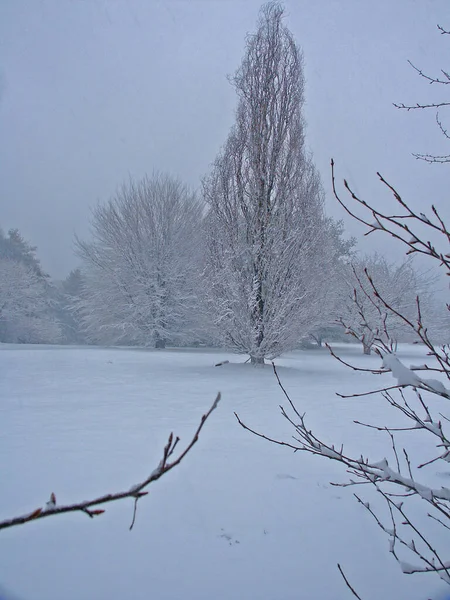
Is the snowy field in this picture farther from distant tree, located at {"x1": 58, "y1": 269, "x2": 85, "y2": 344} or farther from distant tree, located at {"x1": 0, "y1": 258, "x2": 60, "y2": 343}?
distant tree, located at {"x1": 58, "y1": 269, "x2": 85, "y2": 344}

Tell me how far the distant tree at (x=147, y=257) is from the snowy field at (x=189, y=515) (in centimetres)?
1198

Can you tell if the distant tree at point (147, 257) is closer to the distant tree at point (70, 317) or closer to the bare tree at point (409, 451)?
the bare tree at point (409, 451)

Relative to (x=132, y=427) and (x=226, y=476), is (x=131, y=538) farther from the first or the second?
(x=132, y=427)

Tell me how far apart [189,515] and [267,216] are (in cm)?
826

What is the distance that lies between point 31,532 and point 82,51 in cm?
12795

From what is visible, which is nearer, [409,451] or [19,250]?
[409,451]

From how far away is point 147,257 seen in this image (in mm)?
16922

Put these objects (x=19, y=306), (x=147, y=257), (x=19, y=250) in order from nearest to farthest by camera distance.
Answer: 1. (x=147, y=257)
2. (x=19, y=306)
3. (x=19, y=250)

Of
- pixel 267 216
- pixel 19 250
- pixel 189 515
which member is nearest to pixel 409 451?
pixel 189 515

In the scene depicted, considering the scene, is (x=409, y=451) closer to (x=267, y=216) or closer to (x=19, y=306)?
(x=267, y=216)

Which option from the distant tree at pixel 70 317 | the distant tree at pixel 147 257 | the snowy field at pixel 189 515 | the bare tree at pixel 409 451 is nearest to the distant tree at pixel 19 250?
the distant tree at pixel 70 317

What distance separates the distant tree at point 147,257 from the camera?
A: 16.9 m

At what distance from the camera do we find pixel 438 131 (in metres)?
2.87

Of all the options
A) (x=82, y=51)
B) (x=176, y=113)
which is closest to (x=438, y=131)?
(x=176, y=113)
